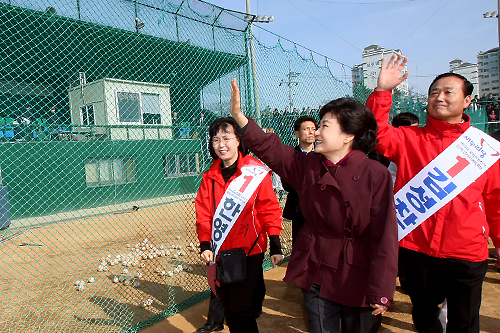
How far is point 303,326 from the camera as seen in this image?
3.05 metres

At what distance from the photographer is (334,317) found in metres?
1.74

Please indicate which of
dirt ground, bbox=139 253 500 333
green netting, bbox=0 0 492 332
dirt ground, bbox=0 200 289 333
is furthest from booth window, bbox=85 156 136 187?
dirt ground, bbox=139 253 500 333

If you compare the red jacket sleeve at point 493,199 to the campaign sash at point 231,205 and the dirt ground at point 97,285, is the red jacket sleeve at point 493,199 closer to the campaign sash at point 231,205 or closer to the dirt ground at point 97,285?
the campaign sash at point 231,205

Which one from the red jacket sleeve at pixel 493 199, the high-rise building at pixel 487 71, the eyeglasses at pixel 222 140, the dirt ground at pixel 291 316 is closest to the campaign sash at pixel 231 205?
the eyeglasses at pixel 222 140

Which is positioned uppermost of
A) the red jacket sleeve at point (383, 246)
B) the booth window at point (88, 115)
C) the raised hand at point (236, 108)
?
the booth window at point (88, 115)

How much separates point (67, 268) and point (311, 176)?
497 cm

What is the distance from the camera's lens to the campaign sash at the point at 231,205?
7.89ft

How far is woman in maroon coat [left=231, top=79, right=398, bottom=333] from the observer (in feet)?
5.21

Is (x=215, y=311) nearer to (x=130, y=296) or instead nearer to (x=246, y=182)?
(x=246, y=182)

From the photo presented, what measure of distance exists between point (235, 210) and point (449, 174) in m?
1.39

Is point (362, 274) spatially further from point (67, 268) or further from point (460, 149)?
point (67, 268)

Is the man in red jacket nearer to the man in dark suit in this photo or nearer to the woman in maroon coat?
the woman in maroon coat

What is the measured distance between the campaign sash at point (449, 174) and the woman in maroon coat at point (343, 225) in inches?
25.3

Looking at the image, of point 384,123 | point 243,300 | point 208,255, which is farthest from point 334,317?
point 384,123
